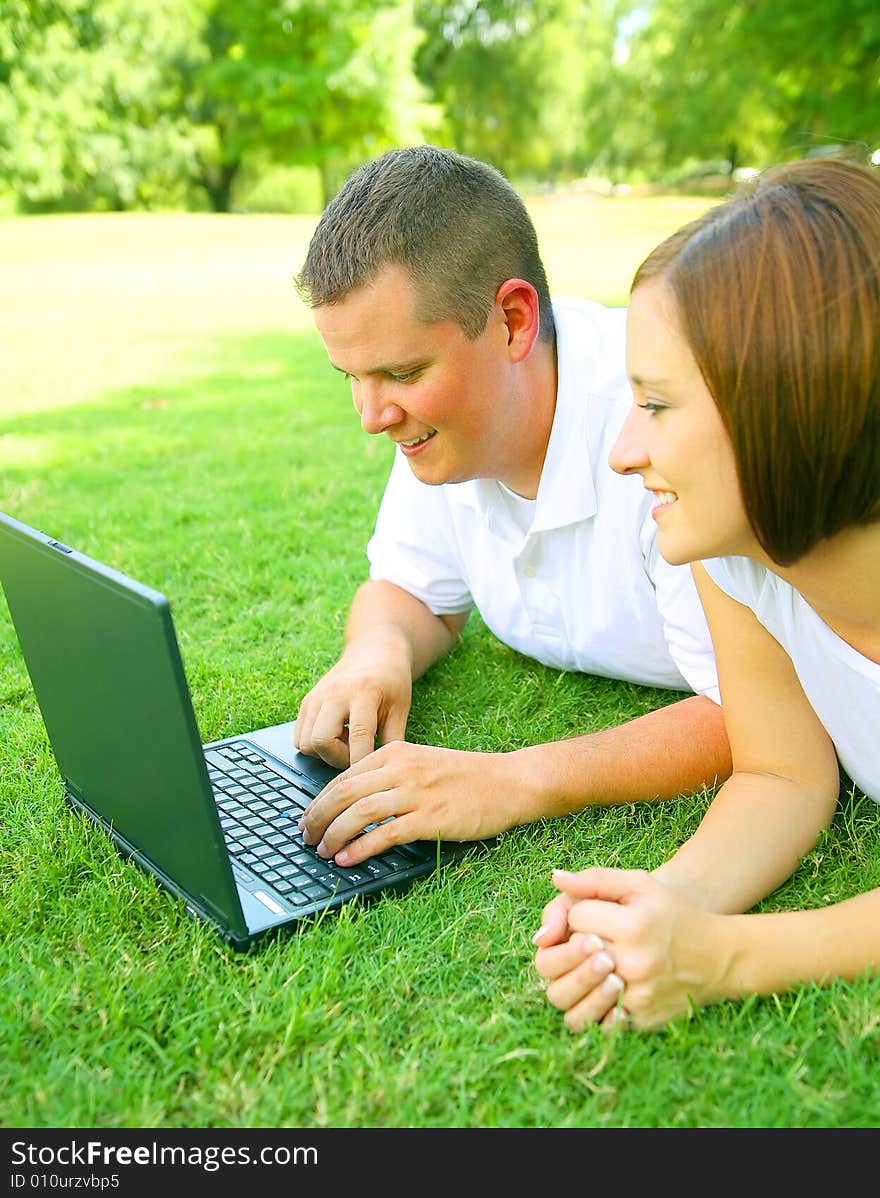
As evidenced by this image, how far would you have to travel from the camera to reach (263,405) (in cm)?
725

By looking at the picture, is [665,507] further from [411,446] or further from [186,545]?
[186,545]

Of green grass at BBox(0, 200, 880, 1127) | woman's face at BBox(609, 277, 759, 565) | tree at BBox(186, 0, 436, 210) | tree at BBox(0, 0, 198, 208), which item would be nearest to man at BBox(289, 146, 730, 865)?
green grass at BBox(0, 200, 880, 1127)

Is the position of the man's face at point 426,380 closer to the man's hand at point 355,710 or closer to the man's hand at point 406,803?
the man's hand at point 355,710

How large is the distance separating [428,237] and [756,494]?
1107mm

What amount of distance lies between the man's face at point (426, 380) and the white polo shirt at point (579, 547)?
0.51ft

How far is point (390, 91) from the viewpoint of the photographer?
3572cm

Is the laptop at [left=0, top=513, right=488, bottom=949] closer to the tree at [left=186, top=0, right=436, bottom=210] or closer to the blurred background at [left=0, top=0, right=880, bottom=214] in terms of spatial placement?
the blurred background at [left=0, top=0, right=880, bottom=214]

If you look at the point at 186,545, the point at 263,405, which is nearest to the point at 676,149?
the point at 263,405

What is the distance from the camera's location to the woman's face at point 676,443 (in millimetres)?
1646

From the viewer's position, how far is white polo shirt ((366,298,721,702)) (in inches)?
97.3

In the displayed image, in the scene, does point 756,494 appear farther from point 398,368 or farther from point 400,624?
point 400,624

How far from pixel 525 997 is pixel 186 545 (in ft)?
9.70

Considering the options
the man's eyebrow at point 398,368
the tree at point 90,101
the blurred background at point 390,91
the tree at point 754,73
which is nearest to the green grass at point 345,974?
the man's eyebrow at point 398,368
